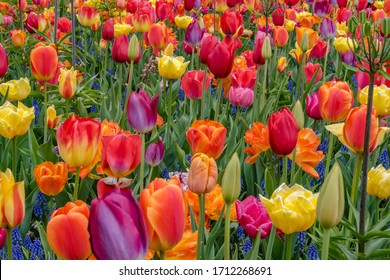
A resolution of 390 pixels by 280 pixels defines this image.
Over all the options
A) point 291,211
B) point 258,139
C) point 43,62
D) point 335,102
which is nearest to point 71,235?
point 291,211

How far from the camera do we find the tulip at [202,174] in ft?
3.96

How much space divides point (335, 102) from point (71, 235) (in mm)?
1067

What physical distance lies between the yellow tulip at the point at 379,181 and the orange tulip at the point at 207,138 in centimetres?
39

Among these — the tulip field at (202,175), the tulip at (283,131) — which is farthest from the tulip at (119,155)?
the tulip at (283,131)

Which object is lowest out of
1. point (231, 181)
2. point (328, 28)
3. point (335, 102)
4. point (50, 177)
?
point (328, 28)

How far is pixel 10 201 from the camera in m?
1.17

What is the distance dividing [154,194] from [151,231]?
6cm

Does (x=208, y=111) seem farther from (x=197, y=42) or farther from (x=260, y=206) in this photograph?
(x=260, y=206)

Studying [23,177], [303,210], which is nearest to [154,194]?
[303,210]

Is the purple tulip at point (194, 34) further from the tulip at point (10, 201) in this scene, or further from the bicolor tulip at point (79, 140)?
the tulip at point (10, 201)

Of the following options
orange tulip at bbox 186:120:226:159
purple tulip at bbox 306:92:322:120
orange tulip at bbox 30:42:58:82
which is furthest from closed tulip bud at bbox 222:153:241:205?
orange tulip at bbox 30:42:58:82

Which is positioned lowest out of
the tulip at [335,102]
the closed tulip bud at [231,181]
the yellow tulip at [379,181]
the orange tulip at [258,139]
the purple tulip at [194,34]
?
the purple tulip at [194,34]

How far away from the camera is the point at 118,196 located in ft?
2.91

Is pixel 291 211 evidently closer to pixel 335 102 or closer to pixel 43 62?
pixel 335 102
